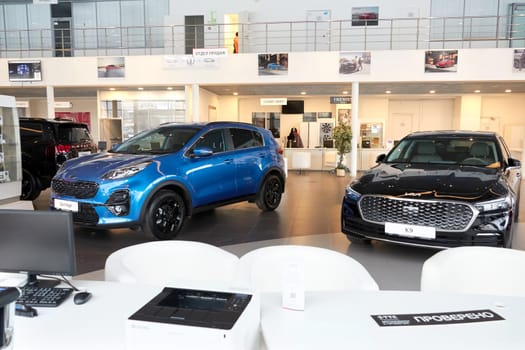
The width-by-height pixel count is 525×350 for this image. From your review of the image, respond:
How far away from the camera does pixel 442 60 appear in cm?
1142

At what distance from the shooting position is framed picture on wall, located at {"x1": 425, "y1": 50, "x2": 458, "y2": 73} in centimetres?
1138

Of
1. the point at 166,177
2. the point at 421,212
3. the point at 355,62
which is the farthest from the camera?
the point at 355,62

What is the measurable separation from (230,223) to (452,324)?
194 inches

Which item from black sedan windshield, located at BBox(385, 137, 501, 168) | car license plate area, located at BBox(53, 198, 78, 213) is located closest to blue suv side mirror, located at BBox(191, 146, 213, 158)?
car license plate area, located at BBox(53, 198, 78, 213)

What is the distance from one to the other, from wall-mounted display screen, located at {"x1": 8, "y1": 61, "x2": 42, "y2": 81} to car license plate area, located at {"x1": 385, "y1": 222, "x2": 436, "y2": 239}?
1278 cm

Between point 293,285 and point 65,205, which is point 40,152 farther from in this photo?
point 293,285

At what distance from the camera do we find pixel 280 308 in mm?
1562

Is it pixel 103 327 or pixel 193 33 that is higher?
pixel 193 33

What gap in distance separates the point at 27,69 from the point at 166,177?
1083 cm

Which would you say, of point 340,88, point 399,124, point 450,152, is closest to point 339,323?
point 450,152

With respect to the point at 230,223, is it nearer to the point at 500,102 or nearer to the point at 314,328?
the point at 314,328

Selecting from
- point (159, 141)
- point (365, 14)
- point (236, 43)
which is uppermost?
point (365, 14)

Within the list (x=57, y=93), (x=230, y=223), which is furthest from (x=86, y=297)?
(x=57, y=93)

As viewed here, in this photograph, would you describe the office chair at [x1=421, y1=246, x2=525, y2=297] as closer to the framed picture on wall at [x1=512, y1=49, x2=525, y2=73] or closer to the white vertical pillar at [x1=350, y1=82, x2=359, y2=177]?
the white vertical pillar at [x1=350, y1=82, x2=359, y2=177]
